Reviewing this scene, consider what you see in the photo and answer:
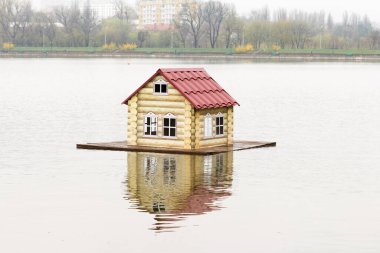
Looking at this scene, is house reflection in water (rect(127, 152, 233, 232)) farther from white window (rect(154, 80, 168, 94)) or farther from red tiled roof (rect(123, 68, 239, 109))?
white window (rect(154, 80, 168, 94))

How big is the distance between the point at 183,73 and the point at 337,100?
5777 centimetres

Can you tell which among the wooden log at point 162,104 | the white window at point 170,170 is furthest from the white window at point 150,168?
the wooden log at point 162,104

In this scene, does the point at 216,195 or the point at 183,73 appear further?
the point at 183,73

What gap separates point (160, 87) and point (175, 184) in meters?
10.9

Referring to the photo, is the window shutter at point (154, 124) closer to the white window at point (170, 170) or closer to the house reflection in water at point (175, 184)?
the house reflection in water at point (175, 184)

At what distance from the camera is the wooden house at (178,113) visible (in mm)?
52562

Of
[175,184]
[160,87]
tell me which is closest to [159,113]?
[160,87]

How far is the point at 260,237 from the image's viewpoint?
32.8 metres

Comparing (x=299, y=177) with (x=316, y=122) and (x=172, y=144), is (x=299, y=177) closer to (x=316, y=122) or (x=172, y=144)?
(x=172, y=144)

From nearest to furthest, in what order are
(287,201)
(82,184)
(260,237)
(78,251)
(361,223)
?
(78,251) → (260,237) → (361,223) → (287,201) → (82,184)

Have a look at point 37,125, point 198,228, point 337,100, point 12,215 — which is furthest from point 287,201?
point 337,100

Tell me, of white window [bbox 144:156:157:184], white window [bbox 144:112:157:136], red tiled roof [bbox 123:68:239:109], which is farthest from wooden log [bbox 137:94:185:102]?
white window [bbox 144:156:157:184]

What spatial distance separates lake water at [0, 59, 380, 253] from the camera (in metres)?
32.4

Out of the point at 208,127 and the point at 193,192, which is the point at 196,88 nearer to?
the point at 208,127
